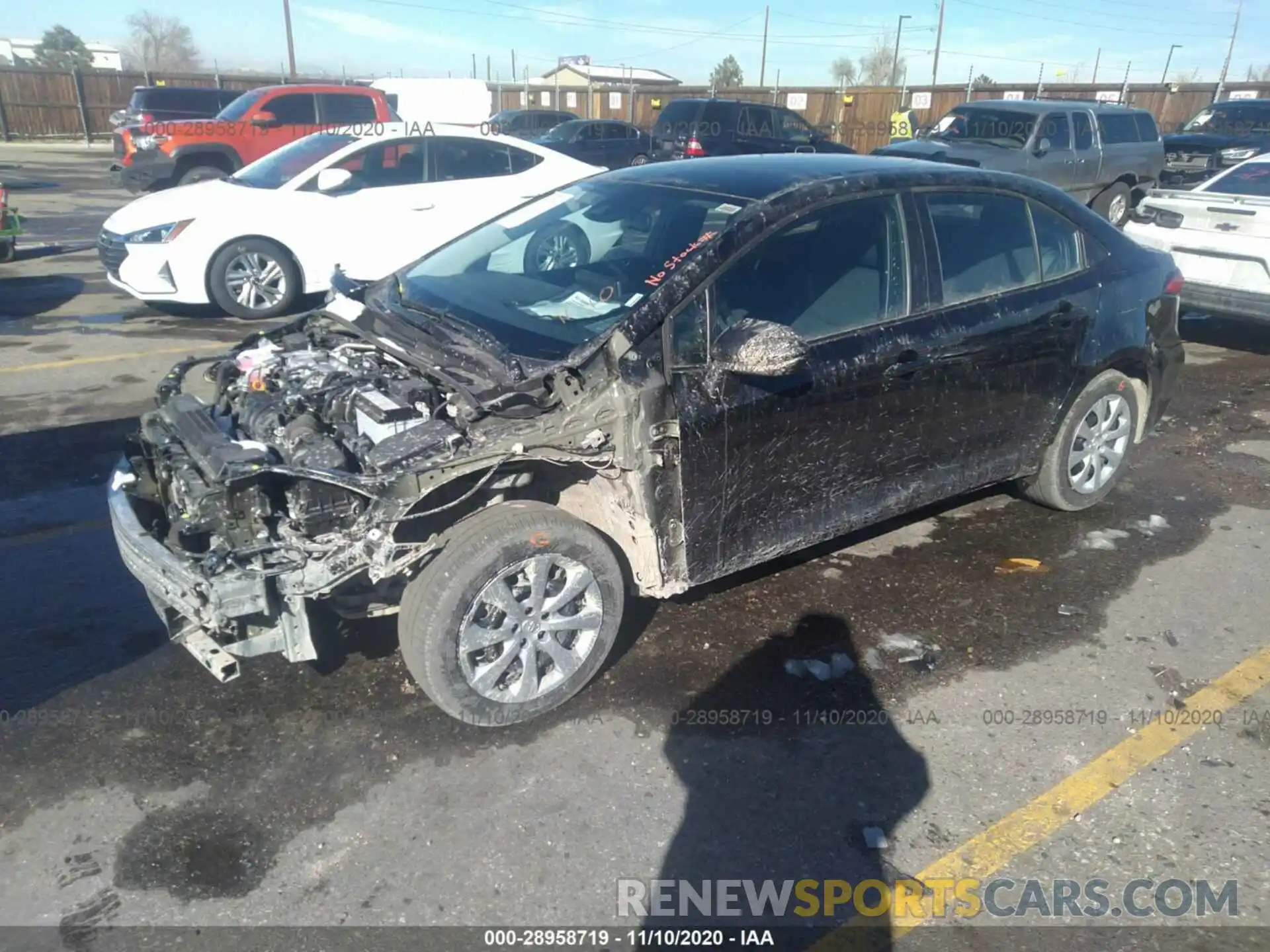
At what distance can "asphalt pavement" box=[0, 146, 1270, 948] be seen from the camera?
8.64 ft

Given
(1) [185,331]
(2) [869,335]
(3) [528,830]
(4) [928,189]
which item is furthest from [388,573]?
(1) [185,331]

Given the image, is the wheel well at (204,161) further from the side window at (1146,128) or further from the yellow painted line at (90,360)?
the side window at (1146,128)

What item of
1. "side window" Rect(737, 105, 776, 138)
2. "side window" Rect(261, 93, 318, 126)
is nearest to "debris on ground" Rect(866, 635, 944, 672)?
"side window" Rect(261, 93, 318, 126)

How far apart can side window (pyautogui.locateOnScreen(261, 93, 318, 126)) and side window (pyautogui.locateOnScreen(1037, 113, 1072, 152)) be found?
11.9 meters

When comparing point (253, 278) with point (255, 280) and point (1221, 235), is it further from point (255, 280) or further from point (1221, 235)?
point (1221, 235)

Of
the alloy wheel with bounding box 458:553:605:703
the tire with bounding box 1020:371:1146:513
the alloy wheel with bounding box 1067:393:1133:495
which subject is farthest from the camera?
the alloy wheel with bounding box 1067:393:1133:495

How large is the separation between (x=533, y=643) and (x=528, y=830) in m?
0.64

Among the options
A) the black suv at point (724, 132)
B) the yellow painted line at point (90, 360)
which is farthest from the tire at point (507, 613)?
the black suv at point (724, 132)

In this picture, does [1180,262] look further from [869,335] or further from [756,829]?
[756,829]

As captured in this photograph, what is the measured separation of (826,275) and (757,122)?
1666 cm

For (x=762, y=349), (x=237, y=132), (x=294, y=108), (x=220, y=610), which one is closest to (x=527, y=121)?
(x=294, y=108)

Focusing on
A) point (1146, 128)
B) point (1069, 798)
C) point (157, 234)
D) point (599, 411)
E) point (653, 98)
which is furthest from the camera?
point (653, 98)

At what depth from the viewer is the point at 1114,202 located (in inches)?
569

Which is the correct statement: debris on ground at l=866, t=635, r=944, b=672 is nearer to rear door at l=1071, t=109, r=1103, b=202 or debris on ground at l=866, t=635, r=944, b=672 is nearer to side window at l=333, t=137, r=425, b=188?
side window at l=333, t=137, r=425, b=188
